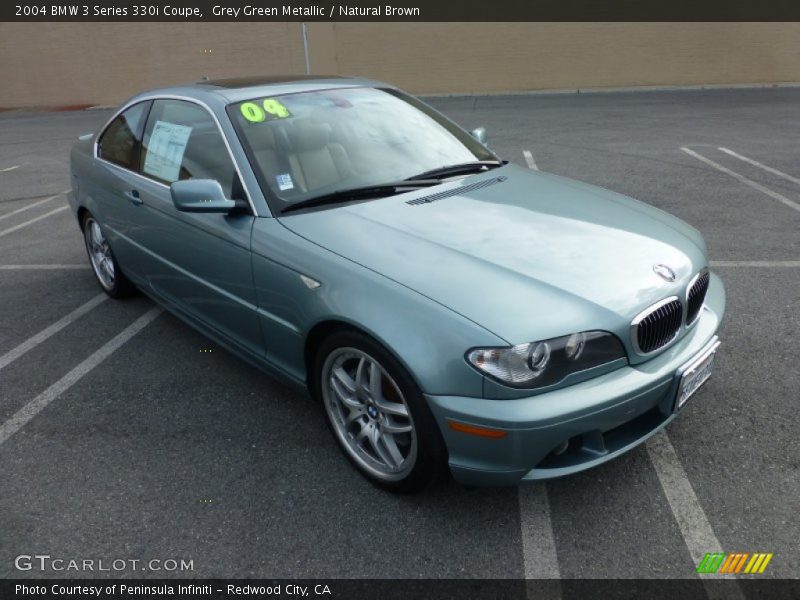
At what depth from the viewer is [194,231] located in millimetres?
3344

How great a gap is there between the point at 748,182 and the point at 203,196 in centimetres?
672

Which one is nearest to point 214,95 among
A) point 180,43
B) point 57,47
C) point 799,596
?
point 799,596

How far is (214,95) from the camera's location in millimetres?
3467

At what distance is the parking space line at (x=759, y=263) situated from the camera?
4875 mm

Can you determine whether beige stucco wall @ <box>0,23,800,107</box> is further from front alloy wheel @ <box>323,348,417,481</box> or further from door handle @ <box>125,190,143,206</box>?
front alloy wheel @ <box>323,348,417,481</box>

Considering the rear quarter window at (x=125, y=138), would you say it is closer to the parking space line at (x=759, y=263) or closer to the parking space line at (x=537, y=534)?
the parking space line at (x=537, y=534)

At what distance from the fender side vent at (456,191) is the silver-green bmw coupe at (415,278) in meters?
0.02

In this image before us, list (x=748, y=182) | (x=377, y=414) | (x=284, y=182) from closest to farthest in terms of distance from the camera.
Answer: (x=377, y=414) → (x=284, y=182) → (x=748, y=182)

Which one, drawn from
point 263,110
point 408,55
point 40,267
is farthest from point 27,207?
point 408,55

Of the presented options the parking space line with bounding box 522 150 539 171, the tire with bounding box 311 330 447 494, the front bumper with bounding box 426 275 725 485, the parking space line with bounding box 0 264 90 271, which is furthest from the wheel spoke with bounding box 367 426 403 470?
the parking space line with bounding box 522 150 539 171

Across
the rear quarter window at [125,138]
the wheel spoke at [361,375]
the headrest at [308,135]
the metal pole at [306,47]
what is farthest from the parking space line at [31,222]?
the metal pole at [306,47]

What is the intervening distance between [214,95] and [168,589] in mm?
2453

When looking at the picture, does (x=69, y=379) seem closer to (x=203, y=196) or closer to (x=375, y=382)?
(x=203, y=196)

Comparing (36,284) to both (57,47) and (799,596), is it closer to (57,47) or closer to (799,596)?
(799,596)
